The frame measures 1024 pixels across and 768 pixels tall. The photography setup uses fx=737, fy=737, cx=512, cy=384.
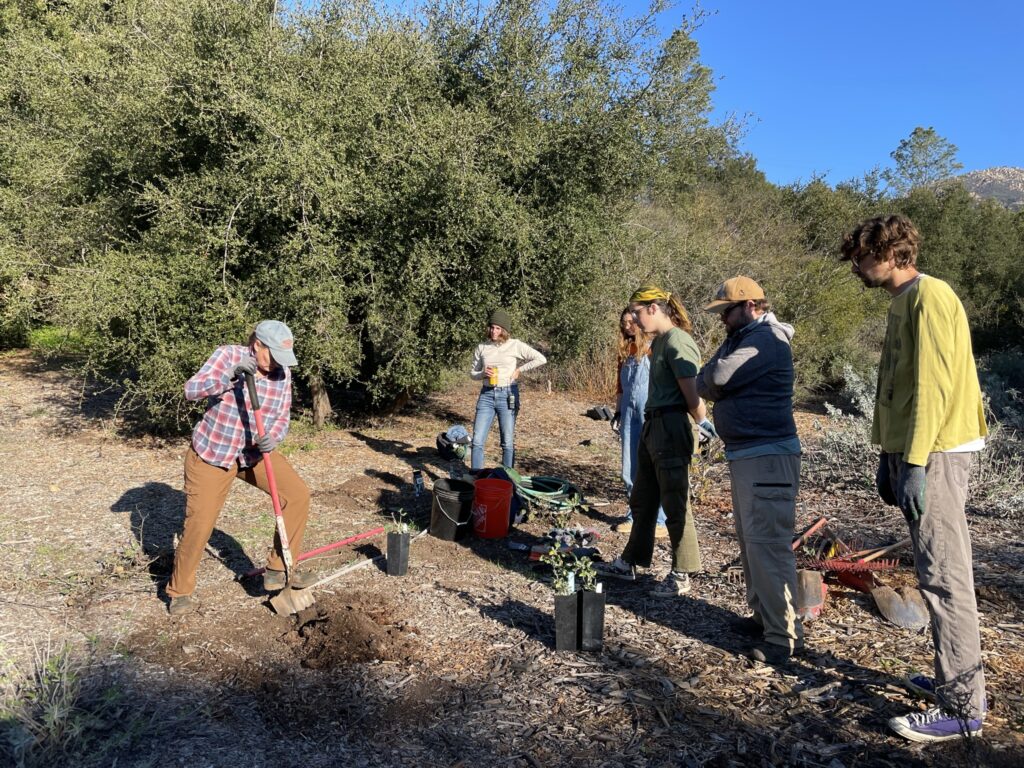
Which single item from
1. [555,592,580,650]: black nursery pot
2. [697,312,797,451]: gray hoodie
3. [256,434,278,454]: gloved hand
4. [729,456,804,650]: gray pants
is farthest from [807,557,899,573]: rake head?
[256,434,278,454]: gloved hand

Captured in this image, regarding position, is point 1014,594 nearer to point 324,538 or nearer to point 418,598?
point 418,598

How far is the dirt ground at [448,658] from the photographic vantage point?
10.0 ft

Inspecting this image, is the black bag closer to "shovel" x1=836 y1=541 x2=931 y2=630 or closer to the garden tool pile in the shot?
the garden tool pile

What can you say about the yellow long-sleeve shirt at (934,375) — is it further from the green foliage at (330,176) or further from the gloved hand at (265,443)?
the green foliage at (330,176)

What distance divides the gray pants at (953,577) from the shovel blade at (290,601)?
3.22 metres

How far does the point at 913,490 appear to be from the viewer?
290cm

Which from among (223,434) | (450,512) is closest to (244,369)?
(223,434)

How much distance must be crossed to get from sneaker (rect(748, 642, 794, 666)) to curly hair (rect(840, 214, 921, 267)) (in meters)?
1.96

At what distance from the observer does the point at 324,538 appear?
5828mm

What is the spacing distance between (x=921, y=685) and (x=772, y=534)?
881 millimetres

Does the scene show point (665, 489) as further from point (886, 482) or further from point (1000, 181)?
point (1000, 181)

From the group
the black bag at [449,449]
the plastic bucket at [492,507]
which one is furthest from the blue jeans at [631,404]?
the black bag at [449,449]

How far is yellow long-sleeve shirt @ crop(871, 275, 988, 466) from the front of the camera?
288 centimetres

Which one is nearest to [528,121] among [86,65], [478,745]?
[86,65]
